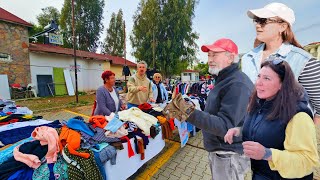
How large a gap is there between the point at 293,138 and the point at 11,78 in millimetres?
16259

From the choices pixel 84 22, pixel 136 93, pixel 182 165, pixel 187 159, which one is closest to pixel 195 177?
pixel 182 165

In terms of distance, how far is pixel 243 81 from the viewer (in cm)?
157

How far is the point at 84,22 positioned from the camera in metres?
28.3

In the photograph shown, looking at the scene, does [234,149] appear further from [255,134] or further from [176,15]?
[176,15]

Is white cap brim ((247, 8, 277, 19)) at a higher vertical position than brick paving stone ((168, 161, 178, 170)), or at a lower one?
higher

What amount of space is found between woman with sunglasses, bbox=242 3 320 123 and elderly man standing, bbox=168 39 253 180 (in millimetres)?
298

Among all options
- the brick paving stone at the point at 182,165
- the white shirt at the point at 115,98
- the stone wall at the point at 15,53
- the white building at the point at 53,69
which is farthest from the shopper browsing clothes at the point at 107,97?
the white building at the point at 53,69

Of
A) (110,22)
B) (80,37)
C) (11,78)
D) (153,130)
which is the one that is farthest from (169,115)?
(110,22)

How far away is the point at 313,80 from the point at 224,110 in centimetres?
65

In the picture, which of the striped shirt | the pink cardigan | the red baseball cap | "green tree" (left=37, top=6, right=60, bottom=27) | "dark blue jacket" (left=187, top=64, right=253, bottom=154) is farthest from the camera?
"green tree" (left=37, top=6, right=60, bottom=27)

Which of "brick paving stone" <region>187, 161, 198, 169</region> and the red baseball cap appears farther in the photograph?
"brick paving stone" <region>187, 161, 198, 169</region>

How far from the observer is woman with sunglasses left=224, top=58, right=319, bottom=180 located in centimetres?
99

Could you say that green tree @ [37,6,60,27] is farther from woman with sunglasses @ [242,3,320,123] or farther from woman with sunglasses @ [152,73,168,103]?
woman with sunglasses @ [242,3,320,123]

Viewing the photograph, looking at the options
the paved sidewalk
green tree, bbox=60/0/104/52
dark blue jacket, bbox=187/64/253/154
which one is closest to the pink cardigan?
dark blue jacket, bbox=187/64/253/154
